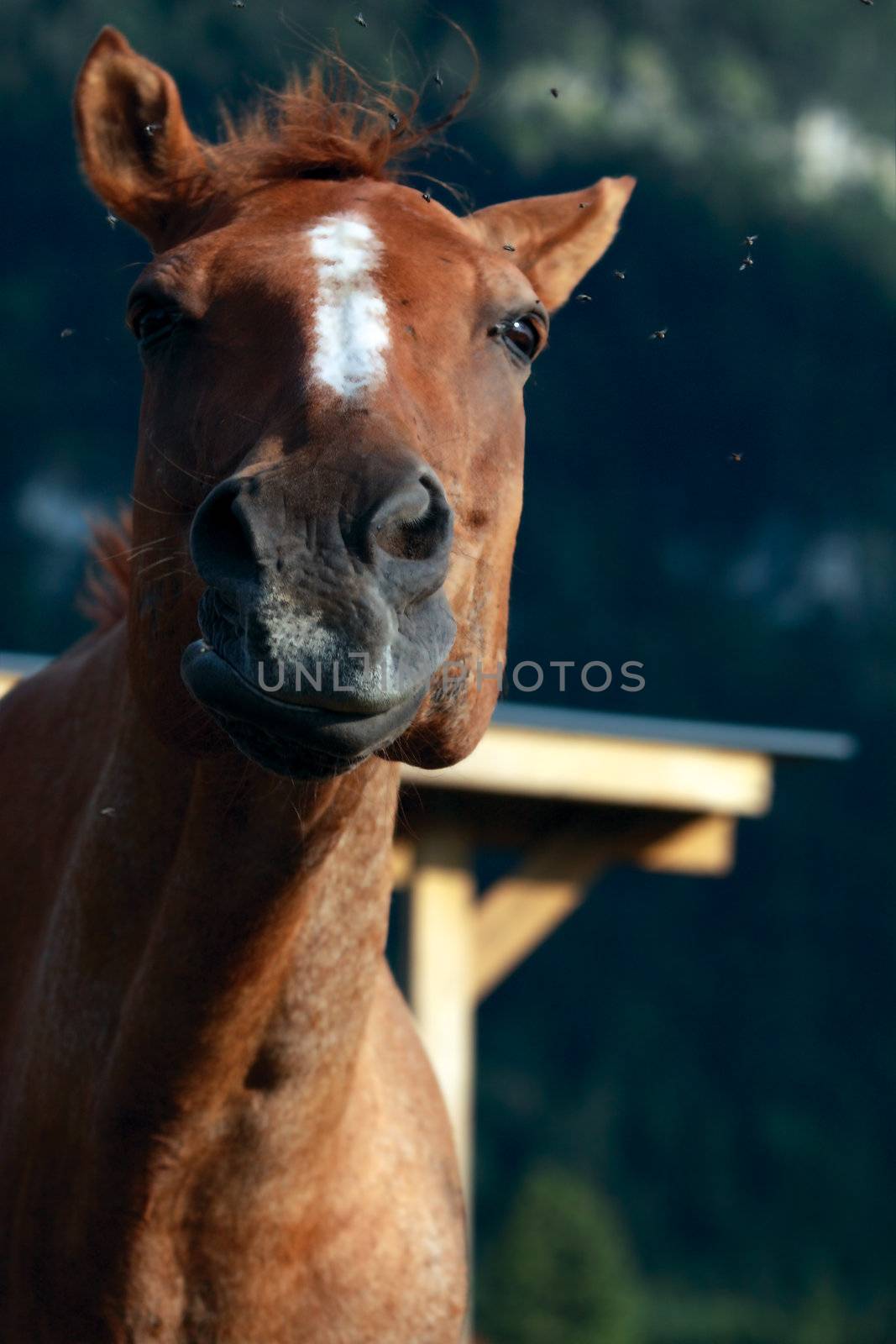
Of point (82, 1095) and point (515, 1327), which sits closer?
point (82, 1095)

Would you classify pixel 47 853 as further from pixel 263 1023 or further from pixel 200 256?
pixel 200 256

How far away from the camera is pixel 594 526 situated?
81.0 ft

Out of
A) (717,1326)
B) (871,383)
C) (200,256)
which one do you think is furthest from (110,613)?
(871,383)

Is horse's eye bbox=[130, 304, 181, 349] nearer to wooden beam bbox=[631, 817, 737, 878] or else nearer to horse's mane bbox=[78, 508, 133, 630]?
horse's mane bbox=[78, 508, 133, 630]

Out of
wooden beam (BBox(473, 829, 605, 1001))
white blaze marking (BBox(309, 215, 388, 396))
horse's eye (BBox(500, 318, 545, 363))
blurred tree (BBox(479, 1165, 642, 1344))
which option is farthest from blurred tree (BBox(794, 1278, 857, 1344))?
white blaze marking (BBox(309, 215, 388, 396))

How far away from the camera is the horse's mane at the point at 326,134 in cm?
272

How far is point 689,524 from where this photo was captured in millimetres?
25469

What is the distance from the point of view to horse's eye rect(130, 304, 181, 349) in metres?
2.47

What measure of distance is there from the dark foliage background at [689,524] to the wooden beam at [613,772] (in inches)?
453

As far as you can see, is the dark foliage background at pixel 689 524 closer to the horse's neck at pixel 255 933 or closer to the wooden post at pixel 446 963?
the wooden post at pixel 446 963

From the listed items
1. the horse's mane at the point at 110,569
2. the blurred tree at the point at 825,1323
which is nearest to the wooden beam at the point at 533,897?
the horse's mane at the point at 110,569

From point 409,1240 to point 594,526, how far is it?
22.2 meters

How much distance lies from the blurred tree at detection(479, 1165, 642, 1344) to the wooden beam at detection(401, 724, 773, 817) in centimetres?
542

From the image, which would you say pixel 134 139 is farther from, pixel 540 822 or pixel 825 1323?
pixel 825 1323
